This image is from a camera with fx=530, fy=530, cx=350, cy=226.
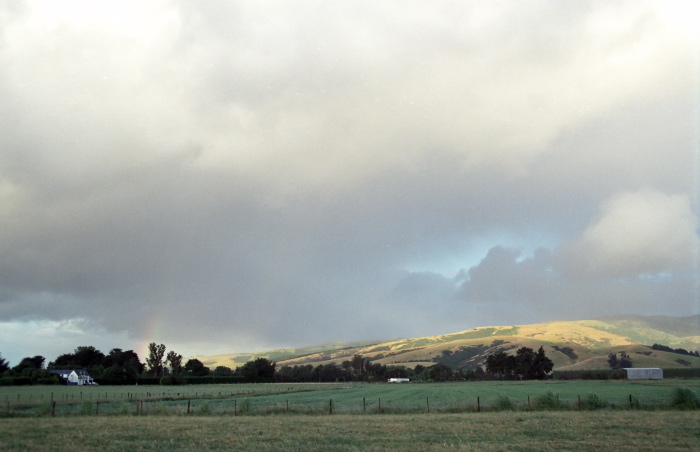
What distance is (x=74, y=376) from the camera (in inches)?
7347

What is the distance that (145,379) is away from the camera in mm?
171375

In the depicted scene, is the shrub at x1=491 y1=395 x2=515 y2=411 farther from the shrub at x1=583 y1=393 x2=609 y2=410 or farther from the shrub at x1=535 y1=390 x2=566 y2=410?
the shrub at x1=583 y1=393 x2=609 y2=410

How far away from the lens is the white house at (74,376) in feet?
598

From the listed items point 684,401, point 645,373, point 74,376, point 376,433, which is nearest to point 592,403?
point 684,401

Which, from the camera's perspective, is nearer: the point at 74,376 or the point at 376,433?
the point at 376,433

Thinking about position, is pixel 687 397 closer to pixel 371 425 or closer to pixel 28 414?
pixel 371 425

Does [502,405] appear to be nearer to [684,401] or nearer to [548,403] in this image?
[548,403]

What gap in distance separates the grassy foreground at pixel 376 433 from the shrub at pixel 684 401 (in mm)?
4308

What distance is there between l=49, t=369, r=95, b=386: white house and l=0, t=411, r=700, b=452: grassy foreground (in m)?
162

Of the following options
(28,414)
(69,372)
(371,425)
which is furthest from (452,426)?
(69,372)

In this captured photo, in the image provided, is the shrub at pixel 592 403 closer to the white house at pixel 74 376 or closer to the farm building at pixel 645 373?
the farm building at pixel 645 373

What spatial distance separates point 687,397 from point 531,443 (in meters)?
27.2

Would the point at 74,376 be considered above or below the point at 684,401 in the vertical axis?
below

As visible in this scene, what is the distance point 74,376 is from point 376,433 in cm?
18916
